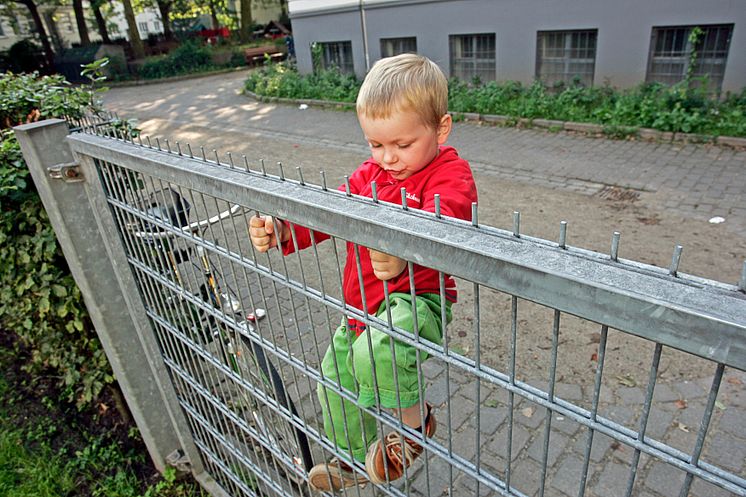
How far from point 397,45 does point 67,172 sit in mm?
11068

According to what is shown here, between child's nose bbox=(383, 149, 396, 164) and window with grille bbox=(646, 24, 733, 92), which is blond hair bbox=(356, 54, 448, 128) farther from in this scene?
window with grille bbox=(646, 24, 733, 92)

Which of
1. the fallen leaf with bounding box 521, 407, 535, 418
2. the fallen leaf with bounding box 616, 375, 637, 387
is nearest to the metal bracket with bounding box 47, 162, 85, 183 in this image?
the fallen leaf with bounding box 521, 407, 535, 418

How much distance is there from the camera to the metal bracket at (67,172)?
2277 mm

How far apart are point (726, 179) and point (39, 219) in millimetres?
6689

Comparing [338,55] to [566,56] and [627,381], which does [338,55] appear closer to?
[566,56]

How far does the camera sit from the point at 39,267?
3.17m

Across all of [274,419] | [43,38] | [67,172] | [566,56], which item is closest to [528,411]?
[274,419]

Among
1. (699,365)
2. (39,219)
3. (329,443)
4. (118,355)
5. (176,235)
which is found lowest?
(699,365)

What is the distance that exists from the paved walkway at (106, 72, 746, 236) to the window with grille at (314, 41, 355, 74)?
2.44 meters

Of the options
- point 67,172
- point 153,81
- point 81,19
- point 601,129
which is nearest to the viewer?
point 67,172

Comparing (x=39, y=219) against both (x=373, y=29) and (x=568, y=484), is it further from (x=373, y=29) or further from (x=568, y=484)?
(x=373, y=29)

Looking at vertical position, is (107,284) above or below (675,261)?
below

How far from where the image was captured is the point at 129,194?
2.18 metres

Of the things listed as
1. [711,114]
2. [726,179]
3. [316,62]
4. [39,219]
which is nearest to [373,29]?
[316,62]
